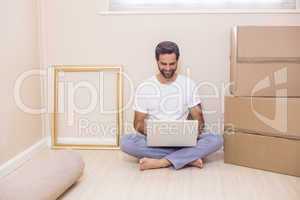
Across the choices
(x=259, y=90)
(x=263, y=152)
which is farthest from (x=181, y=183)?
(x=259, y=90)

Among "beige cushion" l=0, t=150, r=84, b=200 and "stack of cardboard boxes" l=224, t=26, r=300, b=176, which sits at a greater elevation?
"stack of cardboard boxes" l=224, t=26, r=300, b=176

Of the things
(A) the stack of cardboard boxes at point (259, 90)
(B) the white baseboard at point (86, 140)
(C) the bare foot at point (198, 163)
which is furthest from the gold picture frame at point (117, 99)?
(A) the stack of cardboard boxes at point (259, 90)

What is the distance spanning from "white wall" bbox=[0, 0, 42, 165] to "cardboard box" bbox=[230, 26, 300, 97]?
56.5 inches

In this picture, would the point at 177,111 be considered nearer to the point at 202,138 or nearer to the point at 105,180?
the point at 202,138

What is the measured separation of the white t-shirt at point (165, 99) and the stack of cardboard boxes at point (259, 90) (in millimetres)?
329

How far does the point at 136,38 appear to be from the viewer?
3.14 metres

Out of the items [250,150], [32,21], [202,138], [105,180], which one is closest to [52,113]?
[32,21]

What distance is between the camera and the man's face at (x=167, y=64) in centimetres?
284

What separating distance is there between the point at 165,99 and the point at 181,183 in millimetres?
728

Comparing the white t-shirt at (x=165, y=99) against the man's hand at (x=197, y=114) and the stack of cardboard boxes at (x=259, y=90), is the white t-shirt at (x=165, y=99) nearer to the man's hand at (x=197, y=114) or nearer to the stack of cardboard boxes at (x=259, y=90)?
the man's hand at (x=197, y=114)

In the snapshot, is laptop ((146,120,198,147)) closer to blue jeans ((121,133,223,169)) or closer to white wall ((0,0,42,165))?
blue jeans ((121,133,223,169))

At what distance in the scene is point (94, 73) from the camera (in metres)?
3.20

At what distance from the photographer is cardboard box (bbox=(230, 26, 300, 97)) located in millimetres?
2715

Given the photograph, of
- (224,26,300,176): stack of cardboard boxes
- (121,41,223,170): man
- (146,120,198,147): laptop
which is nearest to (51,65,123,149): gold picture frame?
(121,41,223,170): man
